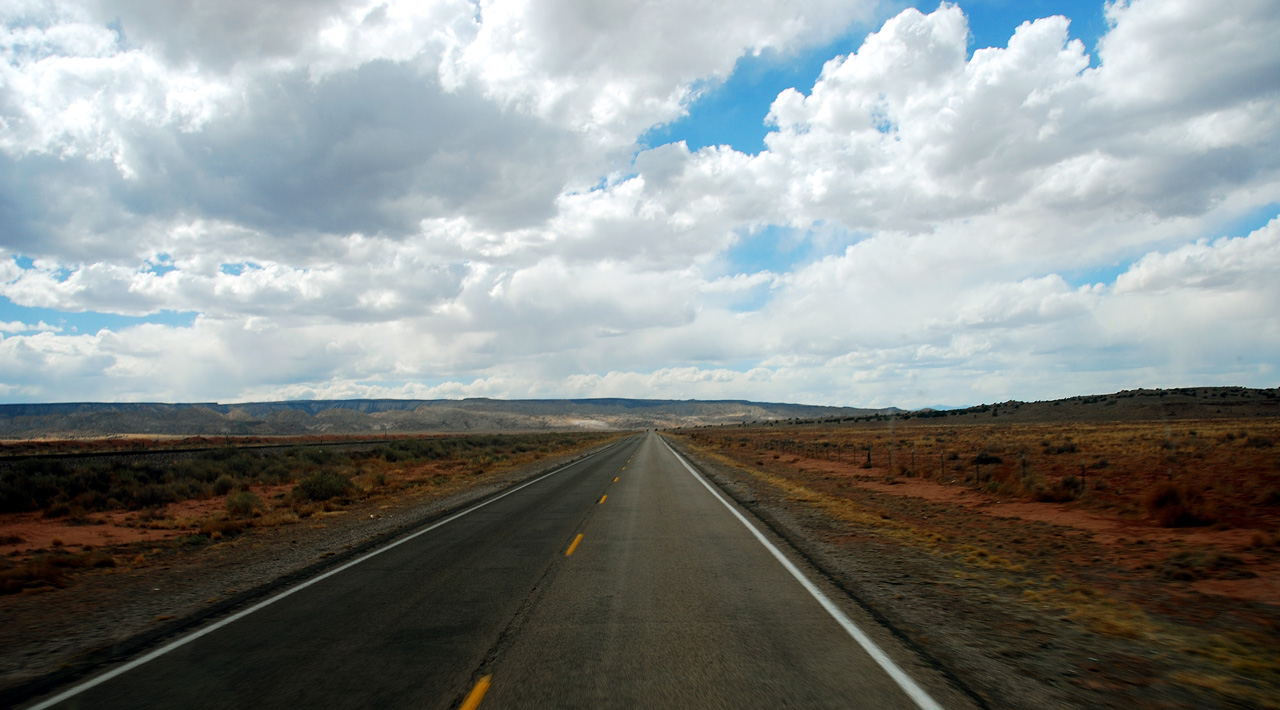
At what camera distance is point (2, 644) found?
6652 mm

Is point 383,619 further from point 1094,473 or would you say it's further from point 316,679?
point 1094,473

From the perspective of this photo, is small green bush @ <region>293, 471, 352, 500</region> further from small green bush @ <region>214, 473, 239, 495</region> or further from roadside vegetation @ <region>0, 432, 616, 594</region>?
small green bush @ <region>214, 473, 239, 495</region>

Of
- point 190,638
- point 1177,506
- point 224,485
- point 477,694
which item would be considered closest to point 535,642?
point 477,694

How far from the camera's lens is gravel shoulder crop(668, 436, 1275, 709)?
16.1 feet

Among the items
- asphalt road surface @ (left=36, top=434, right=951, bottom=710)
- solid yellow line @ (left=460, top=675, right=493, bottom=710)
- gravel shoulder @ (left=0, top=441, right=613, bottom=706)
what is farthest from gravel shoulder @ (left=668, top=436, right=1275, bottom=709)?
gravel shoulder @ (left=0, top=441, right=613, bottom=706)

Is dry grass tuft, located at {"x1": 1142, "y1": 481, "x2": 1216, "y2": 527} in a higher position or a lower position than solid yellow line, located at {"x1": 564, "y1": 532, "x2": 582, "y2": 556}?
higher

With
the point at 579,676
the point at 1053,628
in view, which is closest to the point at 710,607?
the point at 579,676

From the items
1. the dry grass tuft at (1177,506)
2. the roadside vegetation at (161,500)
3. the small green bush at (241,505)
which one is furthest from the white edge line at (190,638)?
the dry grass tuft at (1177,506)

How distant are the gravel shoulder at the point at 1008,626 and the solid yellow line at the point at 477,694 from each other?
135 inches

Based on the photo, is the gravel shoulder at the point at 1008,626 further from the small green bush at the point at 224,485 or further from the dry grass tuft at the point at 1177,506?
the small green bush at the point at 224,485

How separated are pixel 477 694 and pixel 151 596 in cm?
647

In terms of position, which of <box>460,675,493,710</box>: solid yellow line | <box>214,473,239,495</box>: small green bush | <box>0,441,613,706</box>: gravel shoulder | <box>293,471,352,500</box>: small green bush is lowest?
<box>214,473,239,495</box>: small green bush

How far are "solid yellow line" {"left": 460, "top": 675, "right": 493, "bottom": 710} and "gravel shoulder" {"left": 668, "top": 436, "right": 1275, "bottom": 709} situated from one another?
3439 mm

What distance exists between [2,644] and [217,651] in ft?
8.44
